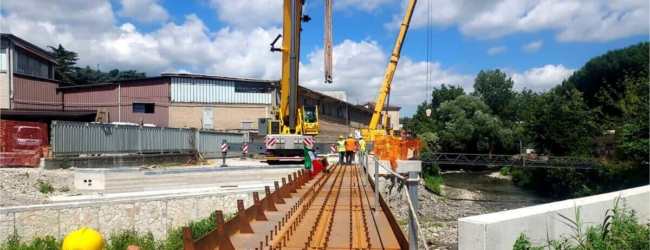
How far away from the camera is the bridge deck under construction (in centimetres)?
577

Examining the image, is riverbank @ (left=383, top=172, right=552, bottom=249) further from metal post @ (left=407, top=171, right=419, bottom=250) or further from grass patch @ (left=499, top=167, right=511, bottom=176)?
metal post @ (left=407, top=171, right=419, bottom=250)

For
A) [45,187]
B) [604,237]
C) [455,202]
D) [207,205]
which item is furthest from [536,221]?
[455,202]

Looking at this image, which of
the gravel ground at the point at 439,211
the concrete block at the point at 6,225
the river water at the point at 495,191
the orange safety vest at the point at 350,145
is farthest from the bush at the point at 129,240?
the river water at the point at 495,191

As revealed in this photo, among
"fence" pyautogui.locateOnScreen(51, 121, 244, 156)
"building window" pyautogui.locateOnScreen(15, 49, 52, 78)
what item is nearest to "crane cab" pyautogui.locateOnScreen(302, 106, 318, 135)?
"fence" pyautogui.locateOnScreen(51, 121, 244, 156)

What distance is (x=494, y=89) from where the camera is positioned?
84188 mm

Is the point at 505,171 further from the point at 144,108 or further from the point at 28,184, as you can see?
the point at 28,184

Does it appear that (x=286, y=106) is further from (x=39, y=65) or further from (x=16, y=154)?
(x=39, y=65)

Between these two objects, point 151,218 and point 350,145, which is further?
point 350,145

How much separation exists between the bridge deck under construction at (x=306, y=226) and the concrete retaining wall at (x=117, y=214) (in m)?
3.32

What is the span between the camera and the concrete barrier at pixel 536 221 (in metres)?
4.80

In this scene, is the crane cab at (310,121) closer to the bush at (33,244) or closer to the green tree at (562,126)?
the bush at (33,244)

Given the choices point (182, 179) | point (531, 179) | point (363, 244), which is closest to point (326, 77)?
point (182, 179)

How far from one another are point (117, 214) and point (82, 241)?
8167 mm

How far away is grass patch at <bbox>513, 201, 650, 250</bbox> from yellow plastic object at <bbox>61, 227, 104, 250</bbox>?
13.7 feet
